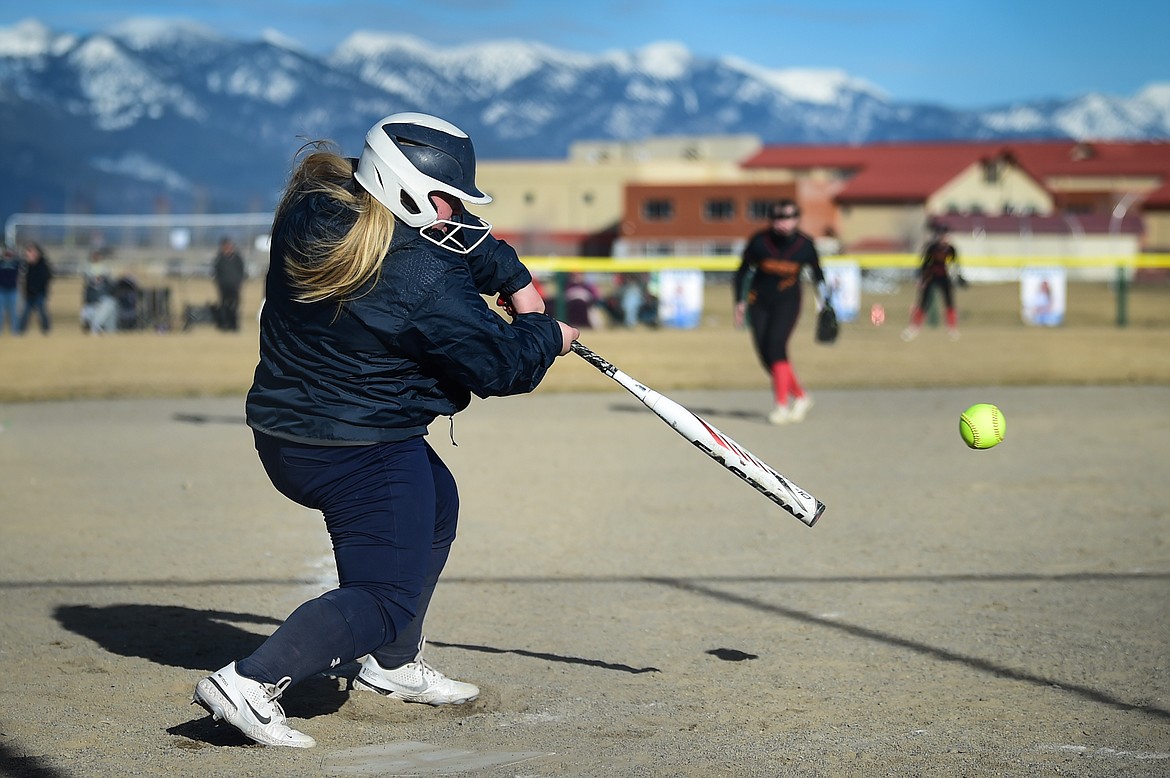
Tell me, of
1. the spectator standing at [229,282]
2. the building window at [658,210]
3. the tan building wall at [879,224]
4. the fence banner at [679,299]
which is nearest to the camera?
the spectator standing at [229,282]

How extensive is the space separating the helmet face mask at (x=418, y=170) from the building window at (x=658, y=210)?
325ft

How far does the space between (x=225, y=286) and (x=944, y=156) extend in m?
96.1

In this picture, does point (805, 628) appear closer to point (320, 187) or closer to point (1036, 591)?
point (1036, 591)

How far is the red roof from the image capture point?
9750cm

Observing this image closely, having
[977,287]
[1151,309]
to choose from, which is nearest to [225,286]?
[1151,309]

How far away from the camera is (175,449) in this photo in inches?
463

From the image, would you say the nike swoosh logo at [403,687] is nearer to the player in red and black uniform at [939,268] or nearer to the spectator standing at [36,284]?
the player in red and black uniform at [939,268]

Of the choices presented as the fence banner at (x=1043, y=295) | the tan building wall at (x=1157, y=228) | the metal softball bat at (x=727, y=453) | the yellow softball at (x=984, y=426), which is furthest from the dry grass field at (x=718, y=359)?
the tan building wall at (x=1157, y=228)

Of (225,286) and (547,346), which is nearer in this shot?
(547,346)

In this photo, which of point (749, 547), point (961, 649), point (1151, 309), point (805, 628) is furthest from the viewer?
point (1151, 309)

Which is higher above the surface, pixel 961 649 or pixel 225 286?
pixel 225 286

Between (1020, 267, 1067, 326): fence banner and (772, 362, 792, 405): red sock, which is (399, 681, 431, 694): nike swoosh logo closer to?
(772, 362, 792, 405): red sock

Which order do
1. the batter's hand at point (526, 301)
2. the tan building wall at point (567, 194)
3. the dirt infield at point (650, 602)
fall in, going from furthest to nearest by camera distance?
the tan building wall at point (567, 194)
the batter's hand at point (526, 301)
the dirt infield at point (650, 602)

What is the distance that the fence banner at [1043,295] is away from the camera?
29438mm
